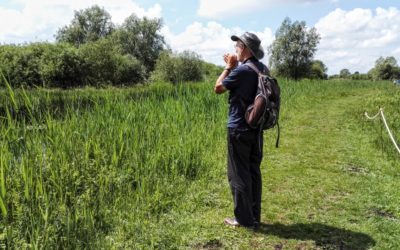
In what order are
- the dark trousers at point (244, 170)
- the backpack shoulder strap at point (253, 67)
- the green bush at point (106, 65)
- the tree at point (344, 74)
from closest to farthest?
the backpack shoulder strap at point (253, 67)
the dark trousers at point (244, 170)
the green bush at point (106, 65)
the tree at point (344, 74)

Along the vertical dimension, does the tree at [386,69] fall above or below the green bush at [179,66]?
above

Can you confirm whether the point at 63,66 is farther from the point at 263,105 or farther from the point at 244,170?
the point at 263,105

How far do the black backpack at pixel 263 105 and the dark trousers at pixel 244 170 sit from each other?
171 millimetres

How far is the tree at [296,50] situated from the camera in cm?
5188

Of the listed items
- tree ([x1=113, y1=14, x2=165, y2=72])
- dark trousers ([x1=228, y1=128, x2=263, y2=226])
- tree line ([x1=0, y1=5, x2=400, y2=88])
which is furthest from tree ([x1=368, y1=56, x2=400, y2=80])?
dark trousers ([x1=228, y1=128, x2=263, y2=226])

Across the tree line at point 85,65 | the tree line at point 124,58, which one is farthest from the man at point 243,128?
the tree line at point 85,65

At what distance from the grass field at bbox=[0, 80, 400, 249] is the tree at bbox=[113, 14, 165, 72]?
5218 centimetres

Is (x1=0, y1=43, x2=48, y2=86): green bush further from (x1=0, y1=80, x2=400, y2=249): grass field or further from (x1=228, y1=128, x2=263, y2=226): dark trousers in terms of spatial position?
(x1=228, y1=128, x2=263, y2=226): dark trousers

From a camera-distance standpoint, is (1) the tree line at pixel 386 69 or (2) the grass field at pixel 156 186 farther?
(1) the tree line at pixel 386 69

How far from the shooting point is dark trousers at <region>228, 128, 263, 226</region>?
3.79 m

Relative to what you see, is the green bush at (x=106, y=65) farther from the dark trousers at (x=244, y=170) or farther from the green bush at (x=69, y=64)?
the dark trousers at (x=244, y=170)

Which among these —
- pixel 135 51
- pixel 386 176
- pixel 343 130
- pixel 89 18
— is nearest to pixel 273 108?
pixel 386 176

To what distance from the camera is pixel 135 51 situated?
59.2 m

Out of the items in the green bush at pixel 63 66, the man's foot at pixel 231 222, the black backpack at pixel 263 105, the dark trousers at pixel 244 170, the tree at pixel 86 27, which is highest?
the tree at pixel 86 27
